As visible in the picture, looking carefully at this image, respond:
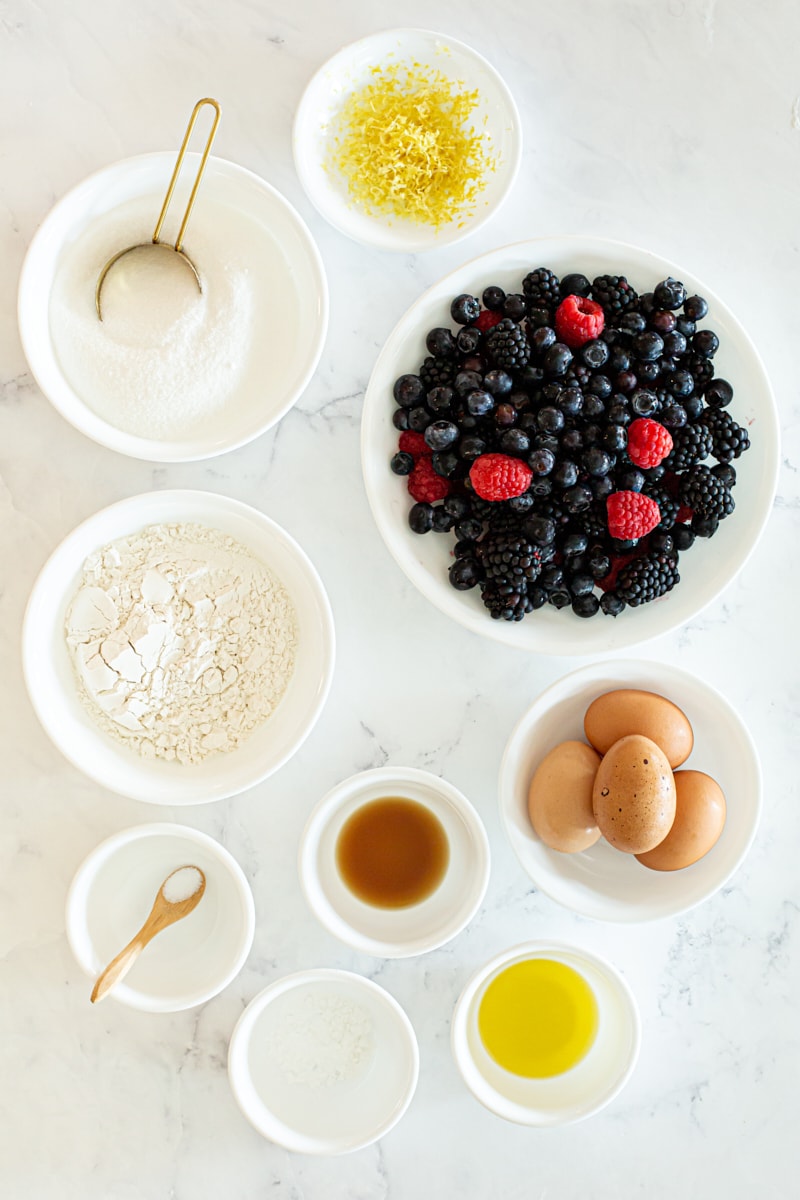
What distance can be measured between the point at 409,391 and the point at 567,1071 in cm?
99

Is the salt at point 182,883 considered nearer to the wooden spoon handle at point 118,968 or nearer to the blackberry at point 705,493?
the wooden spoon handle at point 118,968

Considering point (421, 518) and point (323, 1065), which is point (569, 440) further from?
point (323, 1065)

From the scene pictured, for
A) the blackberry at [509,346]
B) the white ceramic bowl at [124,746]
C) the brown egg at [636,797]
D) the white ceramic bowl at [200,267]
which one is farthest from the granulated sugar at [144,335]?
the brown egg at [636,797]

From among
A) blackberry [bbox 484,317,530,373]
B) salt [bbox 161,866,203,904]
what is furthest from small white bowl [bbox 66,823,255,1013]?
blackberry [bbox 484,317,530,373]

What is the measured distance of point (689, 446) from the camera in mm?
1080

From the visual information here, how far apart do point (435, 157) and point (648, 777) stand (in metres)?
0.86

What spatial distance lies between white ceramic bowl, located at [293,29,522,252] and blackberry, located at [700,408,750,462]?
1.34 feet

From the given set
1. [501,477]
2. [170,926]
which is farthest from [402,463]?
[170,926]

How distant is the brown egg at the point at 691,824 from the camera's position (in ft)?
3.61

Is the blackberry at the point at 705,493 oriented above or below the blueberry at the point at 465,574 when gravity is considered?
above

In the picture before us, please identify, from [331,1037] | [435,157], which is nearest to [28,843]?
[331,1037]

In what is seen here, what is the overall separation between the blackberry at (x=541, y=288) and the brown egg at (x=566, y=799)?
59 centimetres

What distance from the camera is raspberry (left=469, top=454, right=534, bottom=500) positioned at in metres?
1.04

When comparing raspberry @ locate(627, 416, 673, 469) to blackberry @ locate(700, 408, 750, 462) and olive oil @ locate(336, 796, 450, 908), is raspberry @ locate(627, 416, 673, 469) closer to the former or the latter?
blackberry @ locate(700, 408, 750, 462)
